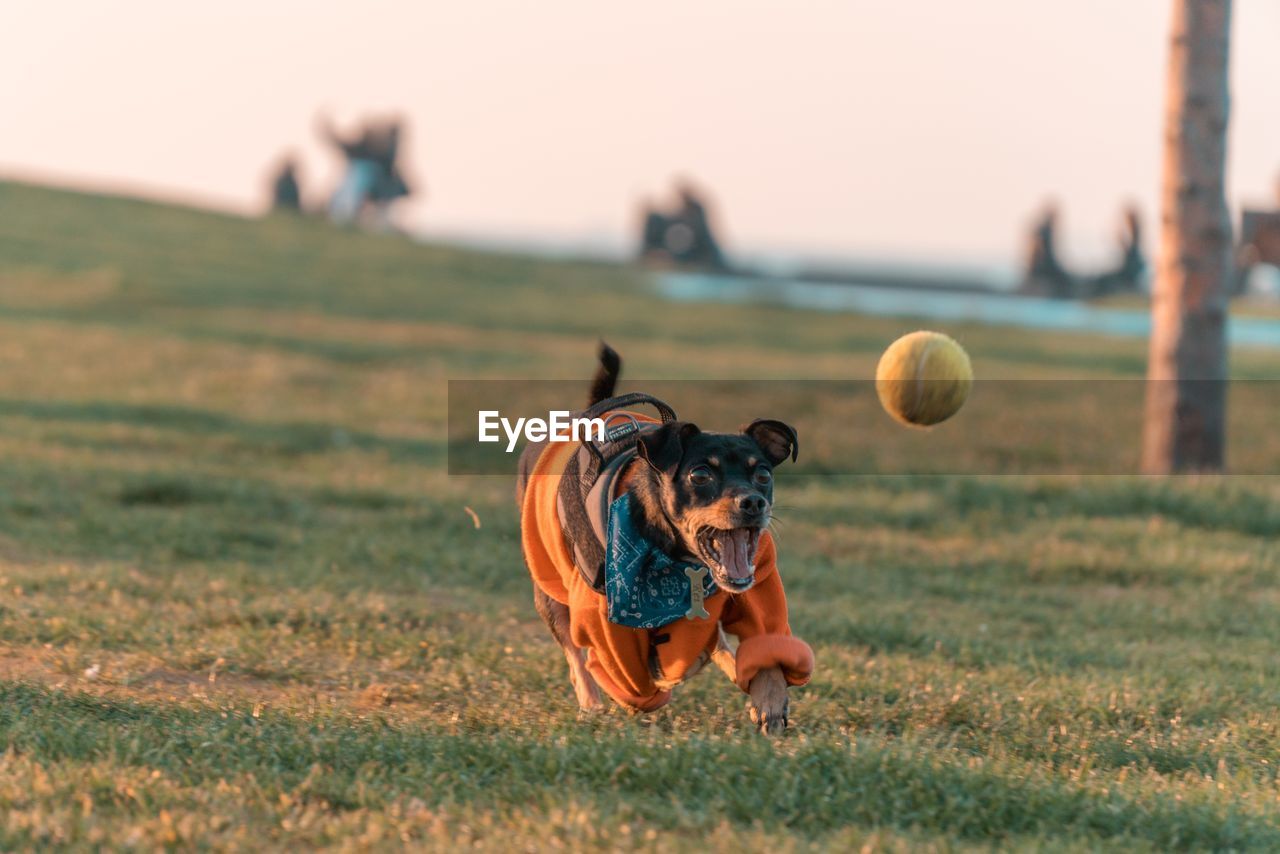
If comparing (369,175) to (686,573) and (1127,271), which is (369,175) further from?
(686,573)

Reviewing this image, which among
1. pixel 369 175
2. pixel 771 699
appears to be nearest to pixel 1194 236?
pixel 771 699

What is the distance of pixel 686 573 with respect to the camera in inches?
197

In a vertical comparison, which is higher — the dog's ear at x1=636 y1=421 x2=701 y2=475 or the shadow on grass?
the dog's ear at x1=636 y1=421 x2=701 y2=475

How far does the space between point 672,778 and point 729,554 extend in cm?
72

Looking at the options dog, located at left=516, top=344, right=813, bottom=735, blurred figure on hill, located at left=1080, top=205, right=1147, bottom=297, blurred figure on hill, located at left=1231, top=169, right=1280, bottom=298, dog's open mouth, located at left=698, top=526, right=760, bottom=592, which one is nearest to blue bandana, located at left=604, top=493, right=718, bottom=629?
dog, located at left=516, top=344, right=813, bottom=735

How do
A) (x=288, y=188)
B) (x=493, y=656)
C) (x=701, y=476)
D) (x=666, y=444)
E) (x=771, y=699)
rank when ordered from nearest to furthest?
(x=701, y=476) → (x=666, y=444) → (x=771, y=699) → (x=493, y=656) → (x=288, y=188)

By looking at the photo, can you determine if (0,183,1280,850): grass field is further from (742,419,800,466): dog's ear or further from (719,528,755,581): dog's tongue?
(742,419,800,466): dog's ear

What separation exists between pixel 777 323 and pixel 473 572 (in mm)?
16918

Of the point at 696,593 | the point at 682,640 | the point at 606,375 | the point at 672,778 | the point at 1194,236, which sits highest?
the point at 1194,236

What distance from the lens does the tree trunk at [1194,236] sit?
10.9 meters

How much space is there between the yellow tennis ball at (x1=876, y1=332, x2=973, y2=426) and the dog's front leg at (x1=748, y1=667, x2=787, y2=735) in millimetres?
1376

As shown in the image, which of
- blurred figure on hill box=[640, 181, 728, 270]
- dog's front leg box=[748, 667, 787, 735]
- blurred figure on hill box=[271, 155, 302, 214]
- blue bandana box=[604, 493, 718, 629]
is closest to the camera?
blue bandana box=[604, 493, 718, 629]

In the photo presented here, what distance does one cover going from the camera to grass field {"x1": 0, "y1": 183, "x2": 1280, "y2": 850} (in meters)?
4.19

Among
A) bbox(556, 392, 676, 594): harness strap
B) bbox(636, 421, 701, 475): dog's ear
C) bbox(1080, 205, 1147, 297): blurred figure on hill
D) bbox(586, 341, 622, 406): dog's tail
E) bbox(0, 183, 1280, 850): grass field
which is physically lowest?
bbox(0, 183, 1280, 850): grass field
